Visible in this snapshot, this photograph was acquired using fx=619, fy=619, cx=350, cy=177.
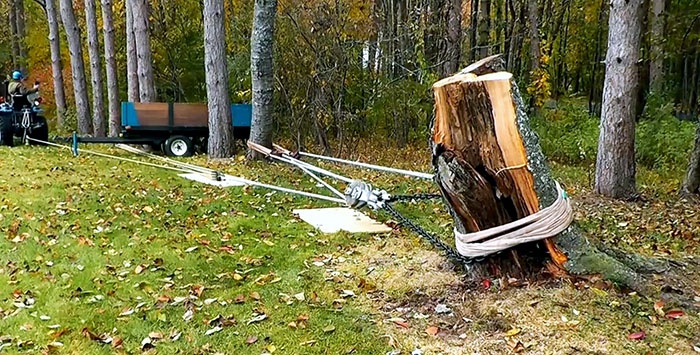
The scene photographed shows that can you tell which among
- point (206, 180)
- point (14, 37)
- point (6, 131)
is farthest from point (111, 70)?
point (14, 37)

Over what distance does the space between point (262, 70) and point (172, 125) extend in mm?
2350

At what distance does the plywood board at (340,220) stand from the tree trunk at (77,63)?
10012 mm

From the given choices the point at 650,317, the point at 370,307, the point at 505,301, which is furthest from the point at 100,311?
the point at 650,317

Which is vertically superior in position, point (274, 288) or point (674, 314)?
point (674, 314)

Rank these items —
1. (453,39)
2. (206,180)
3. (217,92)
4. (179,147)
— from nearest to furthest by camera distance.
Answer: (206,180) < (217,92) < (179,147) < (453,39)

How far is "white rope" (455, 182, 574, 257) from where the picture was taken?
8.77 feet

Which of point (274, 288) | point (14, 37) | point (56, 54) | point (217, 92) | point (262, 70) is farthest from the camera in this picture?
point (14, 37)

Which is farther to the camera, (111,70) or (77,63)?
(77,63)

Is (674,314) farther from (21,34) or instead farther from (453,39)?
(21,34)

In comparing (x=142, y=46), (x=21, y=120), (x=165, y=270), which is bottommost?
(x=165, y=270)

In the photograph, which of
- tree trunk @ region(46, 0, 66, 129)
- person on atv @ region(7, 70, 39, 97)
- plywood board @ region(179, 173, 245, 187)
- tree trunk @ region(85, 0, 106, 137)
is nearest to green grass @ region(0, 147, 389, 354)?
plywood board @ region(179, 173, 245, 187)

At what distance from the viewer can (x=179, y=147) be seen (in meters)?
9.91

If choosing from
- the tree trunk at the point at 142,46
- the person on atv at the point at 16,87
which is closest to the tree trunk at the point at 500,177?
the tree trunk at the point at 142,46

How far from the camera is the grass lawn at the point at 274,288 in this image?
254 centimetres
